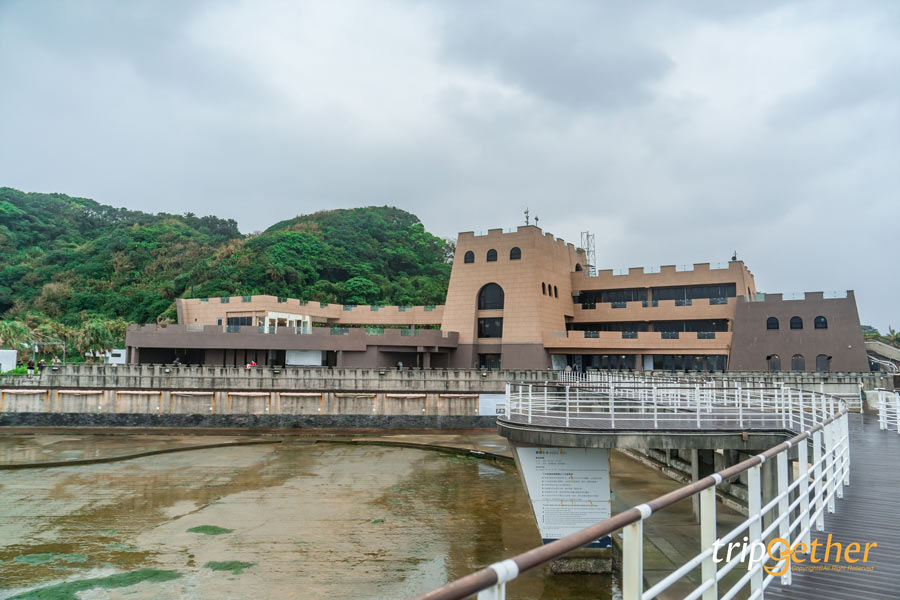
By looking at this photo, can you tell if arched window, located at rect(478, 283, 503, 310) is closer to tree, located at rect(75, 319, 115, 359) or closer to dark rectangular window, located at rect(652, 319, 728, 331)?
dark rectangular window, located at rect(652, 319, 728, 331)

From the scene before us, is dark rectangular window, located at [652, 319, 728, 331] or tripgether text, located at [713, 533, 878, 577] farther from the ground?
dark rectangular window, located at [652, 319, 728, 331]

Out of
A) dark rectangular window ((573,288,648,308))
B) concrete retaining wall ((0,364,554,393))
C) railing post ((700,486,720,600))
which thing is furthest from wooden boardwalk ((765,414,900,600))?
dark rectangular window ((573,288,648,308))

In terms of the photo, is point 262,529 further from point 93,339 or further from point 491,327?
point 93,339

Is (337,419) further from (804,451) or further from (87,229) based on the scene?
(87,229)

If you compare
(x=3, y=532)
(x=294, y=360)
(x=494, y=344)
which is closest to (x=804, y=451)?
(x=3, y=532)

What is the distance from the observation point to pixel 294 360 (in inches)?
1727

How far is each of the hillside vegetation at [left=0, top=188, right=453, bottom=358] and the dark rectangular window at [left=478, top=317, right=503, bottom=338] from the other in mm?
21848

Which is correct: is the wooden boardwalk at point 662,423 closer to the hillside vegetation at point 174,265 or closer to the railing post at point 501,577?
the railing post at point 501,577

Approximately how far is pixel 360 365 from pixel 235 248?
117 feet

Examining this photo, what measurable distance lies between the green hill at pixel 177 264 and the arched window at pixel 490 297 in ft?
72.1

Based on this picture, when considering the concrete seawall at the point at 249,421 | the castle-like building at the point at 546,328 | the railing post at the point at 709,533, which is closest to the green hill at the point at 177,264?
the castle-like building at the point at 546,328

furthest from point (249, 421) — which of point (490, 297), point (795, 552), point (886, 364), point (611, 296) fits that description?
point (886, 364)

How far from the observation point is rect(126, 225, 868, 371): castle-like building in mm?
39000

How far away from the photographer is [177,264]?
7219cm
